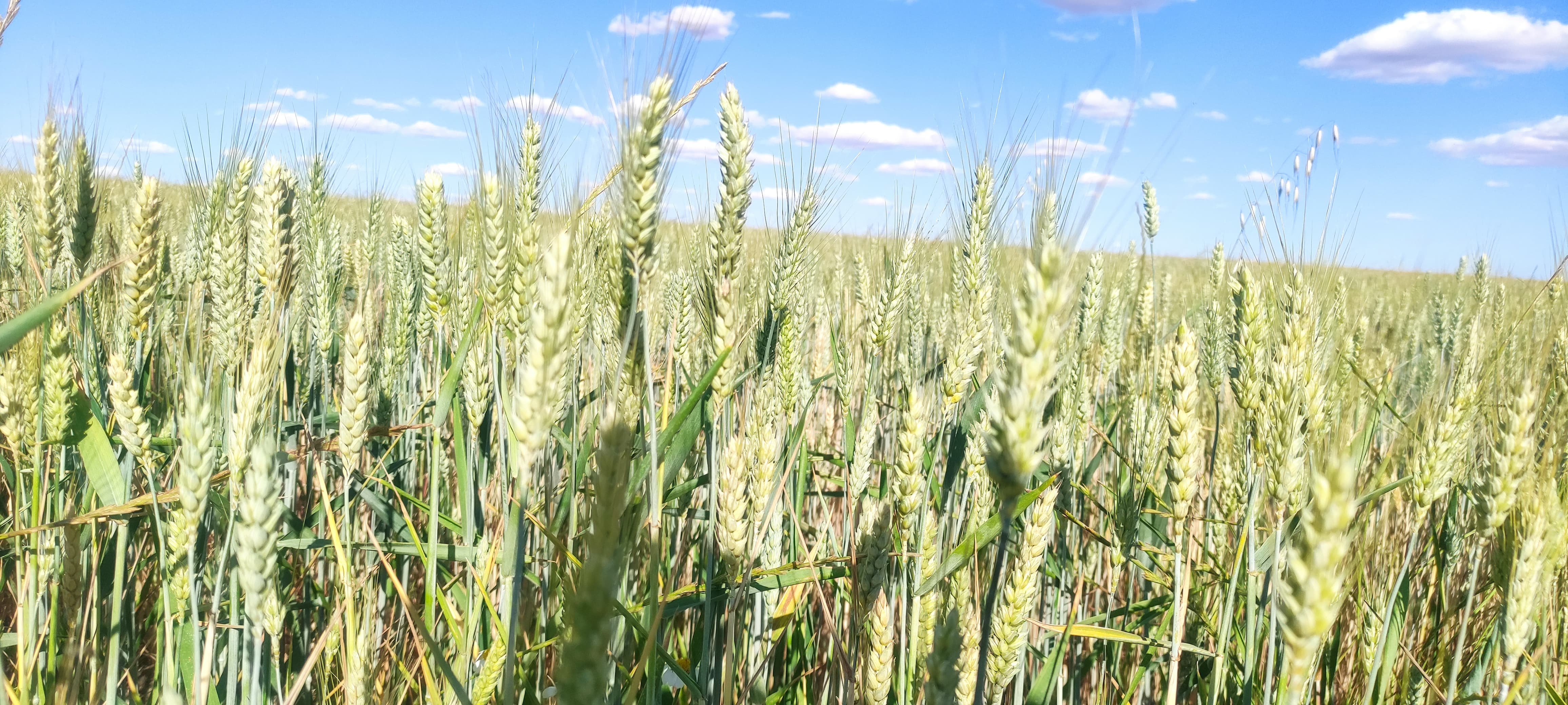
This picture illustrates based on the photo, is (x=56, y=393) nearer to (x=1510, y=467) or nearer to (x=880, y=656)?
(x=880, y=656)

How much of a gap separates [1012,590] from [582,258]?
3.06 ft

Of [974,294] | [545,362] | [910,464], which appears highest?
[974,294]

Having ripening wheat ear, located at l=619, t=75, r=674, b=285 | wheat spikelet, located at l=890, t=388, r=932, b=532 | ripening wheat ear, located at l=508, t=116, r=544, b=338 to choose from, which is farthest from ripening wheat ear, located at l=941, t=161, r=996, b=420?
ripening wheat ear, located at l=508, t=116, r=544, b=338

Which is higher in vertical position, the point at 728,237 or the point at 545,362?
the point at 728,237

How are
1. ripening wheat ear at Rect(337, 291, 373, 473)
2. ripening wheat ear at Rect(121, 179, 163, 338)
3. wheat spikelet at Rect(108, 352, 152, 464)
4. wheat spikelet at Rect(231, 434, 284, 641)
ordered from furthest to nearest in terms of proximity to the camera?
ripening wheat ear at Rect(121, 179, 163, 338) < ripening wheat ear at Rect(337, 291, 373, 473) < wheat spikelet at Rect(108, 352, 152, 464) < wheat spikelet at Rect(231, 434, 284, 641)

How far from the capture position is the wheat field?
111 cm

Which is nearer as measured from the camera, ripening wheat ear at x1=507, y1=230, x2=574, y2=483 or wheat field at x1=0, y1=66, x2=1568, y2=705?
ripening wheat ear at x1=507, y1=230, x2=574, y2=483

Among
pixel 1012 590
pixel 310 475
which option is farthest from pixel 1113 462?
pixel 310 475

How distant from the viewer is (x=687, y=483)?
5.57 ft

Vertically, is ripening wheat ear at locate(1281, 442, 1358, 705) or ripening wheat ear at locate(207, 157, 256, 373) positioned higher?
ripening wheat ear at locate(207, 157, 256, 373)

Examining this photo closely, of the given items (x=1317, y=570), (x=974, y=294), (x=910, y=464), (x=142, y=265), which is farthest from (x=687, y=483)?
(x=142, y=265)

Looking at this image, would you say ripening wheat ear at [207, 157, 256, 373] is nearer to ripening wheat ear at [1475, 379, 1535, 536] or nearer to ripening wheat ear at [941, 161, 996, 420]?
ripening wheat ear at [941, 161, 996, 420]

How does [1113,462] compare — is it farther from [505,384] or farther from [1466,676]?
[505,384]

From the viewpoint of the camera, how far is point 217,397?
1520 millimetres
